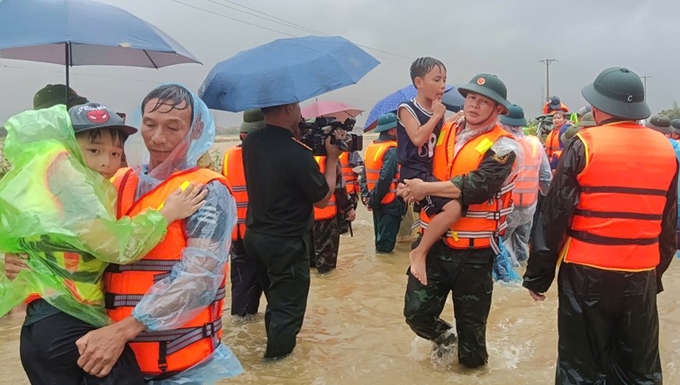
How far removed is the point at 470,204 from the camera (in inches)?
141

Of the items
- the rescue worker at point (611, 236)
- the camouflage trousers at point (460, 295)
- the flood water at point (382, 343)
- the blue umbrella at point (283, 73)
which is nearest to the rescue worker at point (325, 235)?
the flood water at point (382, 343)

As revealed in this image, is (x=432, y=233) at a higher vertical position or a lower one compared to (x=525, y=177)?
lower

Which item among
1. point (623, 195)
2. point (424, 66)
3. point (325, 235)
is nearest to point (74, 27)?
point (424, 66)

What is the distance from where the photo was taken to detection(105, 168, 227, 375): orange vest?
6.94ft

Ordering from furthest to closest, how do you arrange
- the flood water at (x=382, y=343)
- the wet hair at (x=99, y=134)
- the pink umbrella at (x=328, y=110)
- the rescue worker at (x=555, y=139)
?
1. the pink umbrella at (x=328, y=110)
2. the rescue worker at (x=555, y=139)
3. the flood water at (x=382, y=343)
4. the wet hair at (x=99, y=134)

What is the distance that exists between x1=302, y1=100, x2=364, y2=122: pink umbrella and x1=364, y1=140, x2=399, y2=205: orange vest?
3.60 m

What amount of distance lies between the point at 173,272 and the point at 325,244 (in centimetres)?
485

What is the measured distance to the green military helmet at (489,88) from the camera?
3.57 meters

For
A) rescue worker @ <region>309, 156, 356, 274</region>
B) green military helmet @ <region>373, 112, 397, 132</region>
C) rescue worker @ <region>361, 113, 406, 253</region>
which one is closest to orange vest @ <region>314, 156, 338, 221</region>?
rescue worker @ <region>309, 156, 356, 274</region>

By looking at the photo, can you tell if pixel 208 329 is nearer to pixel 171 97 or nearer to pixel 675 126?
pixel 171 97

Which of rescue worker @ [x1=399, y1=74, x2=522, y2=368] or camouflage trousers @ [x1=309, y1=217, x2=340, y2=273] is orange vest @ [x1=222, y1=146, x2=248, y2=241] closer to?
camouflage trousers @ [x1=309, y1=217, x2=340, y2=273]

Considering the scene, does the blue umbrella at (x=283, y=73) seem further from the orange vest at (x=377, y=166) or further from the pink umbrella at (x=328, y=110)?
the pink umbrella at (x=328, y=110)

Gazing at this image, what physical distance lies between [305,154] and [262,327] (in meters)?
1.96

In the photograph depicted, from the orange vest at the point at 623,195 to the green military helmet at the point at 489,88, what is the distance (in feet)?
2.42
